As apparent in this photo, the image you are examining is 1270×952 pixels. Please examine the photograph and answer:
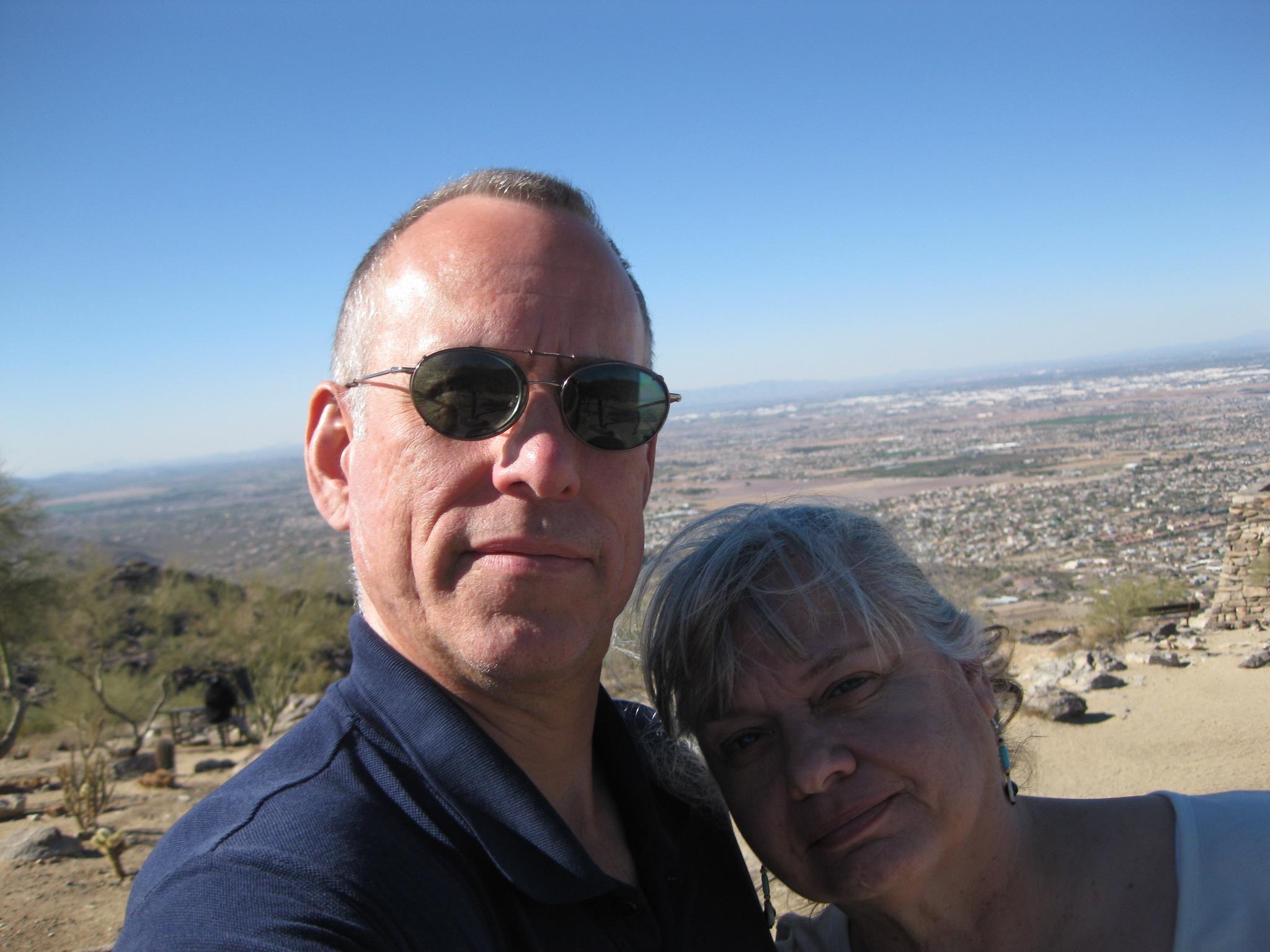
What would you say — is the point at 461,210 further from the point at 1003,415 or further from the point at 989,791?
the point at 1003,415

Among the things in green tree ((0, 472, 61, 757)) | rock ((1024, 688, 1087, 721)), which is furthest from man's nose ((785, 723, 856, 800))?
green tree ((0, 472, 61, 757))

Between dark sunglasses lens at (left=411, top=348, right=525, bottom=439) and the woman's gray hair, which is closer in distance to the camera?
dark sunglasses lens at (left=411, top=348, right=525, bottom=439)

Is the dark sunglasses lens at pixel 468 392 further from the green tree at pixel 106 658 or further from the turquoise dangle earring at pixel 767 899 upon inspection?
the green tree at pixel 106 658

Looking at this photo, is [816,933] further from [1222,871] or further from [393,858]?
[393,858]

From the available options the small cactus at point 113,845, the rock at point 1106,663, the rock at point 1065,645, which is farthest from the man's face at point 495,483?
the rock at point 1065,645

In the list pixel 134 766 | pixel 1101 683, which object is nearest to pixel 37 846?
pixel 134 766

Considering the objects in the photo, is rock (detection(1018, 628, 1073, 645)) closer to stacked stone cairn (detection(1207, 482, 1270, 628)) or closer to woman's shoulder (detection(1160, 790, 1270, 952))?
stacked stone cairn (detection(1207, 482, 1270, 628))

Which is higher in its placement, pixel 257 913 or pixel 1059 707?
Result: pixel 257 913
